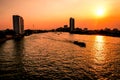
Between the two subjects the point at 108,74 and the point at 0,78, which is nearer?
the point at 0,78

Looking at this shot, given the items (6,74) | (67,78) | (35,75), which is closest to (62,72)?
(67,78)

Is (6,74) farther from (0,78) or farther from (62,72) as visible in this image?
(62,72)

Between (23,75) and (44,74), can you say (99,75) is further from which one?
(23,75)

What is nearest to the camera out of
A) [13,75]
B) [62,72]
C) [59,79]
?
[59,79]

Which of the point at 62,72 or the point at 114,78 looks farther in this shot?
the point at 62,72

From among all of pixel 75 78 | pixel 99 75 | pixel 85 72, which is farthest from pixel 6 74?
pixel 99 75

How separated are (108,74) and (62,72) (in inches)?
578

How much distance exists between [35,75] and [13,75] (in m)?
6.70

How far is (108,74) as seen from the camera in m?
41.4

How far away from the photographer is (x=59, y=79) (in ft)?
120

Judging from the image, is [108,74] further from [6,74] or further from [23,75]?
[6,74]

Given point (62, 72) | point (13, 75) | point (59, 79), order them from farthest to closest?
point (62, 72) < point (13, 75) < point (59, 79)

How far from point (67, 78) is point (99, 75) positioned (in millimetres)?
10667

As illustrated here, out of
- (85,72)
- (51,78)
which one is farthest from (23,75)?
(85,72)
